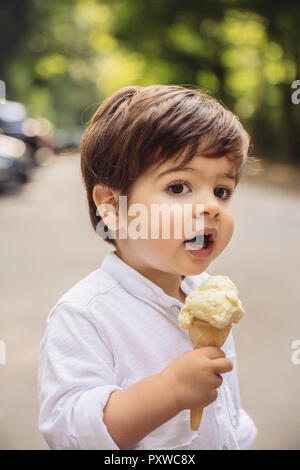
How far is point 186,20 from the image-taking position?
17.3 meters

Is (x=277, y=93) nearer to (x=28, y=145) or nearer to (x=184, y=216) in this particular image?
(x=28, y=145)

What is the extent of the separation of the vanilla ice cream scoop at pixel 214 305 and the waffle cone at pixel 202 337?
0.01m

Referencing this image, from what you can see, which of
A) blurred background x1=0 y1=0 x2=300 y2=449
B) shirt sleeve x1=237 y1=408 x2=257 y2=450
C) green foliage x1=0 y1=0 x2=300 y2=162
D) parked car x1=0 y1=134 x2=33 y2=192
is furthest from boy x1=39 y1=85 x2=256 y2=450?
green foliage x1=0 y1=0 x2=300 y2=162

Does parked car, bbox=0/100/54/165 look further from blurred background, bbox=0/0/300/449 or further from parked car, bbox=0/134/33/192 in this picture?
parked car, bbox=0/134/33/192

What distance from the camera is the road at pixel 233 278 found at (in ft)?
8.88

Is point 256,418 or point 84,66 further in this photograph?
point 84,66

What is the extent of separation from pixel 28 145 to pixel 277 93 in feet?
24.2

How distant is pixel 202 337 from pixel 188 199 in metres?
0.26

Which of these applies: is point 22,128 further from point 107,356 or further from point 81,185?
point 107,356

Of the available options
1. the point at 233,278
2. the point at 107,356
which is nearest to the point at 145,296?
the point at 107,356

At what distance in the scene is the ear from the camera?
120 centimetres

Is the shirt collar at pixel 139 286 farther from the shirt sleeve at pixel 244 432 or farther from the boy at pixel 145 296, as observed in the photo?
the shirt sleeve at pixel 244 432

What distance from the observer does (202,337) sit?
105cm
